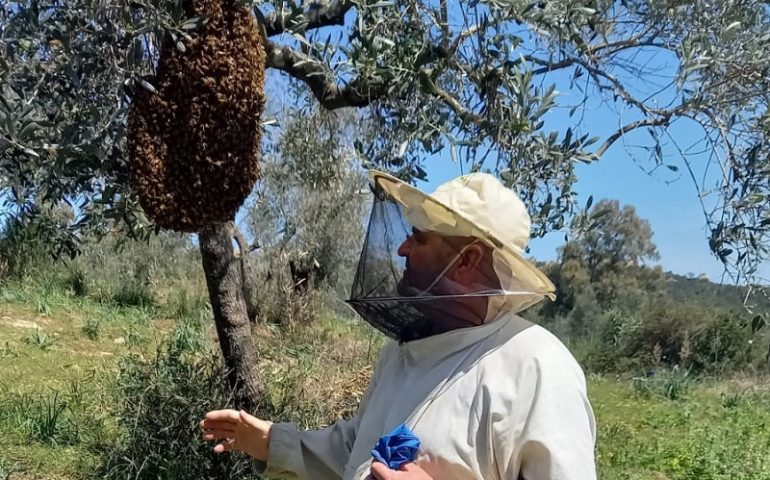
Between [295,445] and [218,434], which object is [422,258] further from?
[218,434]

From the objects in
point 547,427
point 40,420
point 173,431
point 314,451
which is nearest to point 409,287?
point 547,427

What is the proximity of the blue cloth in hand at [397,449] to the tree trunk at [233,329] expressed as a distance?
253 cm

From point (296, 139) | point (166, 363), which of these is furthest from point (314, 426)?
point (296, 139)

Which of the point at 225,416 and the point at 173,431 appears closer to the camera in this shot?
the point at 225,416

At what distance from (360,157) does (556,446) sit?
198cm

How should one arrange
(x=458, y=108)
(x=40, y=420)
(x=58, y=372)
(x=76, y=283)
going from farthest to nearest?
1. (x=76, y=283)
2. (x=58, y=372)
3. (x=40, y=420)
4. (x=458, y=108)

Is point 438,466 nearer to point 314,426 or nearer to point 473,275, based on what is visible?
point 473,275

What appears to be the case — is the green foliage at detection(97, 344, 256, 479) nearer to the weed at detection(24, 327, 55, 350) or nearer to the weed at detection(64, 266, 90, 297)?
the weed at detection(24, 327, 55, 350)

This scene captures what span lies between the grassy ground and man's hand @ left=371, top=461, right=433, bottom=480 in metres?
2.74

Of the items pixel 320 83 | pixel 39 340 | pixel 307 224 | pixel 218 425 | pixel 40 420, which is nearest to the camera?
pixel 218 425

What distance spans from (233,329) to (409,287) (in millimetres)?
2535

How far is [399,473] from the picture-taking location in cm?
143

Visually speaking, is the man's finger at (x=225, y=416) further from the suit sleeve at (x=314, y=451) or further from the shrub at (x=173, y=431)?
the shrub at (x=173, y=431)

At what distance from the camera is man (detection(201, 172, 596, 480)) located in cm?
143
